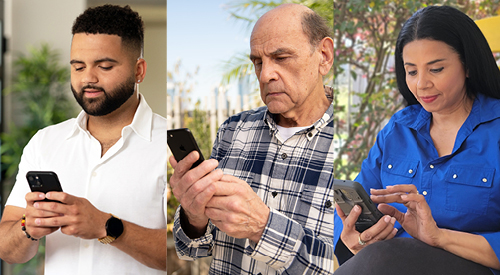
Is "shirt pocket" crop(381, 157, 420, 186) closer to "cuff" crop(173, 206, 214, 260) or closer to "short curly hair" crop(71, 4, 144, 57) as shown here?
"cuff" crop(173, 206, 214, 260)

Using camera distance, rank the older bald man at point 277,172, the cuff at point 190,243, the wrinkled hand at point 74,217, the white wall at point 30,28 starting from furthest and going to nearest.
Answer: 1. the white wall at point 30,28
2. the wrinkled hand at point 74,217
3. the cuff at point 190,243
4. the older bald man at point 277,172

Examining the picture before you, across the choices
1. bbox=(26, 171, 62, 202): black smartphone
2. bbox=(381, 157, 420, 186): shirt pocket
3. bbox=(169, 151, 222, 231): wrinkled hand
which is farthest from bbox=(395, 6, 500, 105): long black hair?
bbox=(26, 171, 62, 202): black smartphone

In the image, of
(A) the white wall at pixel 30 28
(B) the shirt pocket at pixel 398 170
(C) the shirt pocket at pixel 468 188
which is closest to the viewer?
(C) the shirt pocket at pixel 468 188

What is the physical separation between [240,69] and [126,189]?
66 centimetres

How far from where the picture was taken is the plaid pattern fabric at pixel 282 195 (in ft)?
4.09

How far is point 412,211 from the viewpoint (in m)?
1.11

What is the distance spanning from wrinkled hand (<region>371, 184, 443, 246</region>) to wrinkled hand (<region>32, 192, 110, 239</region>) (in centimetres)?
103

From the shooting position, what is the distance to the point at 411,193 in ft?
3.66

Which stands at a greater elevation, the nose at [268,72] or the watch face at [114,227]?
the nose at [268,72]

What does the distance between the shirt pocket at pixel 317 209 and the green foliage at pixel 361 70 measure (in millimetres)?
85

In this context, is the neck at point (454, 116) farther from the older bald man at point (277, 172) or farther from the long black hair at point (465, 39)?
the older bald man at point (277, 172)

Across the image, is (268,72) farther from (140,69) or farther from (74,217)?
(74,217)

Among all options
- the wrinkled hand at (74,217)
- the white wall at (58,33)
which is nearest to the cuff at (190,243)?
the wrinkled hand at (74,217)

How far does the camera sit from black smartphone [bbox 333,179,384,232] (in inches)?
47.0
